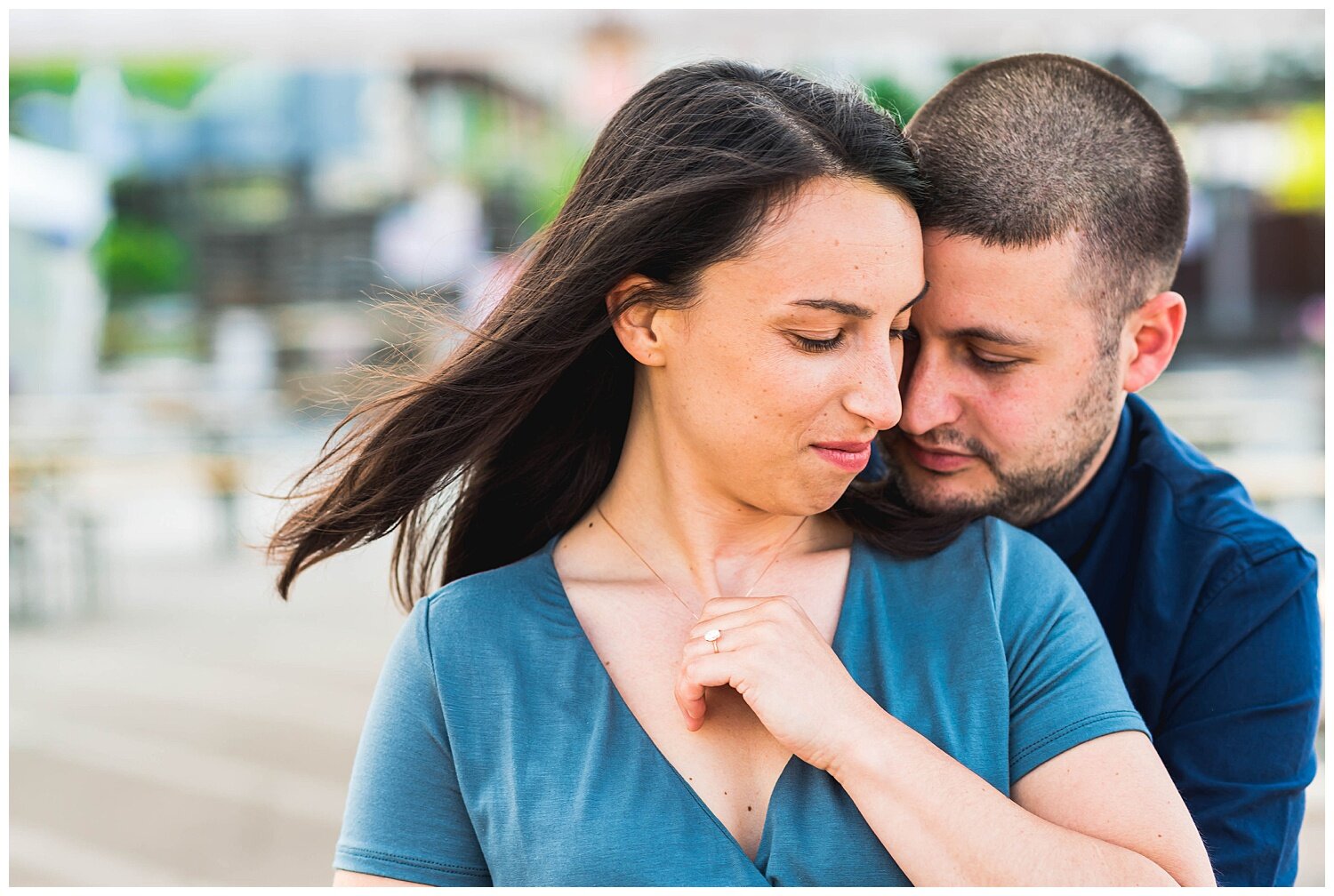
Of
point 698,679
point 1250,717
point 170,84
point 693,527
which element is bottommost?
point 1250,717

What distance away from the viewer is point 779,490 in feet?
5.08

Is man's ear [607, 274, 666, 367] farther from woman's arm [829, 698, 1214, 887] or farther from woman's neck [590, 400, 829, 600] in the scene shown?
woman's arm [829, 698, 1214, 887]

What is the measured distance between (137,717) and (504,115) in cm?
1357

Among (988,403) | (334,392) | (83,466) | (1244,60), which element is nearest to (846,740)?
(988,403)

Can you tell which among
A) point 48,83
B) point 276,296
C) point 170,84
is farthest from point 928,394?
point 276,296

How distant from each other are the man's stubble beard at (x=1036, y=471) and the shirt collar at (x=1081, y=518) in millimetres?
21

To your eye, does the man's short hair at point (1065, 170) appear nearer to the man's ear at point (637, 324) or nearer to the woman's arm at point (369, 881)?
the man's ear at point (637, 324)

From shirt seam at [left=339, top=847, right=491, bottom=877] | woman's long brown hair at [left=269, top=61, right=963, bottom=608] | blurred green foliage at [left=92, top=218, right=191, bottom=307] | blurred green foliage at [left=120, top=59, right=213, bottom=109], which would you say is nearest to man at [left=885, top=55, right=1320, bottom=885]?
woman's long brown hair at [left=269, top=61, right=963, bottom=608]

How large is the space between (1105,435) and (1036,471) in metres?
0.16

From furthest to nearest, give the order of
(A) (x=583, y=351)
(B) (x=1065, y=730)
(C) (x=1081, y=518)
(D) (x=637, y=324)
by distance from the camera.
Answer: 1. (C) (x=1081, y=518)
2. (A) (x=583, y=351)
3. (D) (x=637, y=324)
4. (B) (x=1065, y=730)

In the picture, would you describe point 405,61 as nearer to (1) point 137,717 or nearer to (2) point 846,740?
(1) point 137,717

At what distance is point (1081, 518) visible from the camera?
1937 mm

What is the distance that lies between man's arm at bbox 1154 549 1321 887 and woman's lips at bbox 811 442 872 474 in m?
0.56

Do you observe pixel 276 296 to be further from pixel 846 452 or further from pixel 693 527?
pixel 846 452
